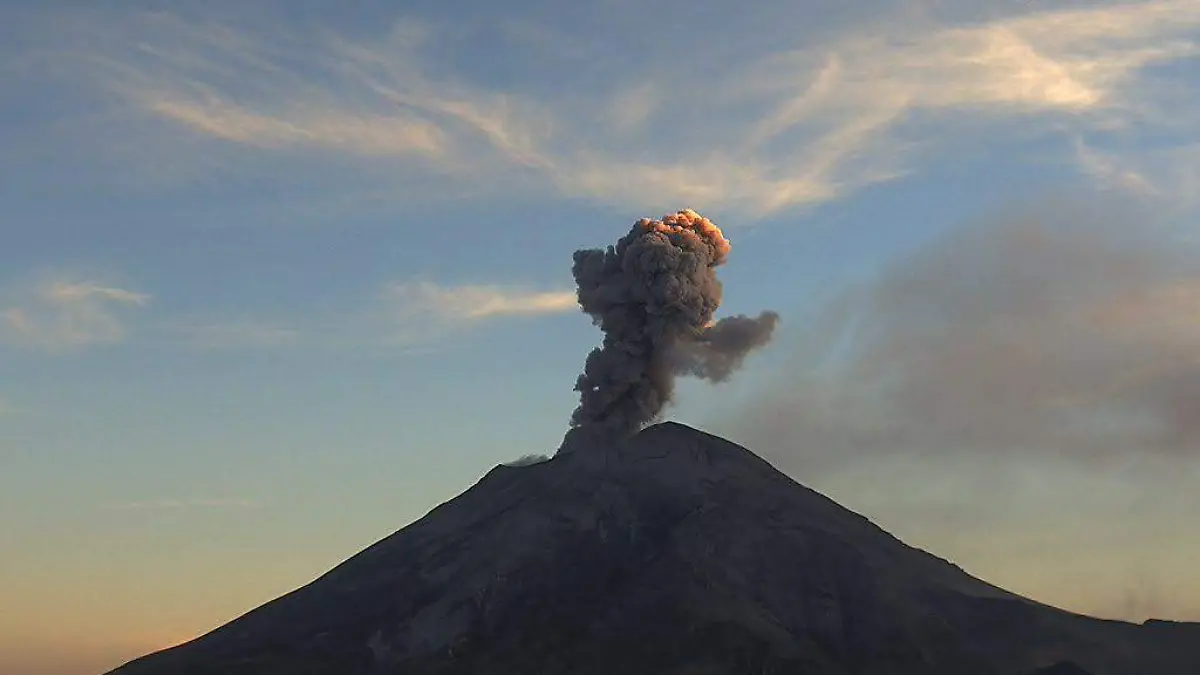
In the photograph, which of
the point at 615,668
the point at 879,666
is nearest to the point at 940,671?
the point at 879,666

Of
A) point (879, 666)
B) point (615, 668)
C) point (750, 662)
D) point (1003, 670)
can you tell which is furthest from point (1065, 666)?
point (615, 668)

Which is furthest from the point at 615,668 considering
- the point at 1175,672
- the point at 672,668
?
the point at 1175,672

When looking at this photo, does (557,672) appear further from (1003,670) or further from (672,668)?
(1003,670)

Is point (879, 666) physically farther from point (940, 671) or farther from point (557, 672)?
point (557, 672)

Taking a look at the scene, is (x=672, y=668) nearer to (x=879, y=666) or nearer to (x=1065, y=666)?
(x=879, y=666)

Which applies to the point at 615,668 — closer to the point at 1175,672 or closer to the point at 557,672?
the point at 557,672

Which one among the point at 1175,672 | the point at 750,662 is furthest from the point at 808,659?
the point at 1175,672
